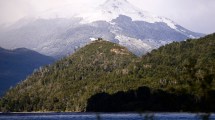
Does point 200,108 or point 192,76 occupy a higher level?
point 192,76

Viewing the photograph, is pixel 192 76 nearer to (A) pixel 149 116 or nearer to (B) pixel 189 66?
(B) pixel 189 66

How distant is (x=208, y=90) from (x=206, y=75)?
263 centimetres

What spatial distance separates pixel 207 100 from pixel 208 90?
5.74 meters

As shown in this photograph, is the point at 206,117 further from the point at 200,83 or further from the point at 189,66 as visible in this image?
the point at 189,66

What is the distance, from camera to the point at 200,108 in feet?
276

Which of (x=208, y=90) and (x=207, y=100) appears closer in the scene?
(x=208, y=90)

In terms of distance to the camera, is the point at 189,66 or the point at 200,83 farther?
the point at 189,66

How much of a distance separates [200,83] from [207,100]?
24.9ft

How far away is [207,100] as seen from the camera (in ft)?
274

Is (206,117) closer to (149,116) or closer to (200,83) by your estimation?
(200,83)

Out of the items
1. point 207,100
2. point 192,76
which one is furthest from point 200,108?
point 192,76

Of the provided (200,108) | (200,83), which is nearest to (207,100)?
(200,108)

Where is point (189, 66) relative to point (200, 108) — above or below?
above

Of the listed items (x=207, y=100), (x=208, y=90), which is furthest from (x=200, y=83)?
(x=207, y=100)
